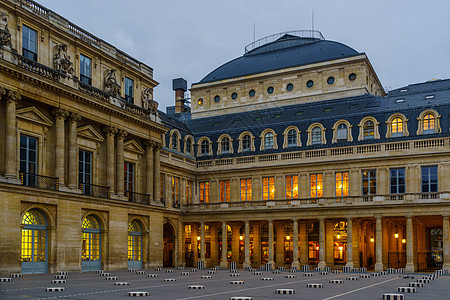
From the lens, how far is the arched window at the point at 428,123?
5394cm

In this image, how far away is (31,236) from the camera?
3947 cm

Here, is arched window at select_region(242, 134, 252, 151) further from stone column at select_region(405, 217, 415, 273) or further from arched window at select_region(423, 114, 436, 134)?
Answer: stone column at select_region(405, 217, 415, 273)

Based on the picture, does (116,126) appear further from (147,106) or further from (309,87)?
(309,87)

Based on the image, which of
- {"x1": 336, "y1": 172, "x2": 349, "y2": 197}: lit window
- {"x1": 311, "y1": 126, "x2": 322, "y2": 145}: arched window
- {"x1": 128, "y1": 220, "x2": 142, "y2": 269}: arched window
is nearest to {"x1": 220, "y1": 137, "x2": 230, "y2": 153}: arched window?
{"x1": 311, "y1": 126, "x2": 322, "y2": 145}: arched window

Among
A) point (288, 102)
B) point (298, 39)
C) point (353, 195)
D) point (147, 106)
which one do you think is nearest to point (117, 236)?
point (147, 106)

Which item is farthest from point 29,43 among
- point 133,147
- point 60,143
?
point 133,147

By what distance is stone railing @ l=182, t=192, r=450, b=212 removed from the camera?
167 ft

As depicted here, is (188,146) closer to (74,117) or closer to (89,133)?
(89,133)

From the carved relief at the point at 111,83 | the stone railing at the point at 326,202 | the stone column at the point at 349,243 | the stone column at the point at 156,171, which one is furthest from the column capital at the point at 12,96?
the stone column at the point at 349,243

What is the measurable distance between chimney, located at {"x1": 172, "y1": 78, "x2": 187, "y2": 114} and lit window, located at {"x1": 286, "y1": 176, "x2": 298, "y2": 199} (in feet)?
99.9

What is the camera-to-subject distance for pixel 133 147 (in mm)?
52281

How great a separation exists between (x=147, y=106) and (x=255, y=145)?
14.5 m

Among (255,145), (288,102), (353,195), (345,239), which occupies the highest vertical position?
(288,102)

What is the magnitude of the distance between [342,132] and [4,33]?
114 ft
